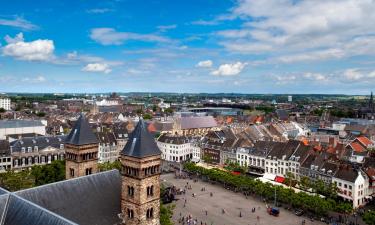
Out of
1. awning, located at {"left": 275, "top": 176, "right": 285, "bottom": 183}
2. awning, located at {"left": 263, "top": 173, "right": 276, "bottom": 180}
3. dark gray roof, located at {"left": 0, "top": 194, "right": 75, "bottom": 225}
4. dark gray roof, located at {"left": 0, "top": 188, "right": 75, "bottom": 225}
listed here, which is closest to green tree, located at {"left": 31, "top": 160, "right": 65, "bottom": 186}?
dark gray roof, located at {"left": 0, "top": 188, "right": 75, "bottom": 225}

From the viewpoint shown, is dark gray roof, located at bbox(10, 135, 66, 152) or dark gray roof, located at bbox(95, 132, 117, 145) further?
dark gray roof, located at bbox(95, 132, 117, 145)

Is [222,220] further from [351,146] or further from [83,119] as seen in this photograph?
[351,146]

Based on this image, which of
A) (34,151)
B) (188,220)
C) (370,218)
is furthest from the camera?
(34,151)

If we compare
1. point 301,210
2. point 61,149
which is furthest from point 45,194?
Result: point 61,149

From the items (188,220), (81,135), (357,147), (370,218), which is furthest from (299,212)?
(357,147)

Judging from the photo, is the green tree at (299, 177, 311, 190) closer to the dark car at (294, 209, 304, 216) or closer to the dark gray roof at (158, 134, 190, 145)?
the dark car at (294, 209, 304, 216)

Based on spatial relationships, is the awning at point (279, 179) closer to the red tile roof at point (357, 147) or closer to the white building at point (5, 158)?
the red tile roof at point (357, 147)

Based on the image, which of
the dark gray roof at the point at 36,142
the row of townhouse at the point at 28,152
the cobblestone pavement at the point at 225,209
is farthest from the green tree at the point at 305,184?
the dark gray roof at the point at 36,142

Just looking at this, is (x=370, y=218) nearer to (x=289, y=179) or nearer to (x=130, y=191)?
(x=289, y=179)
